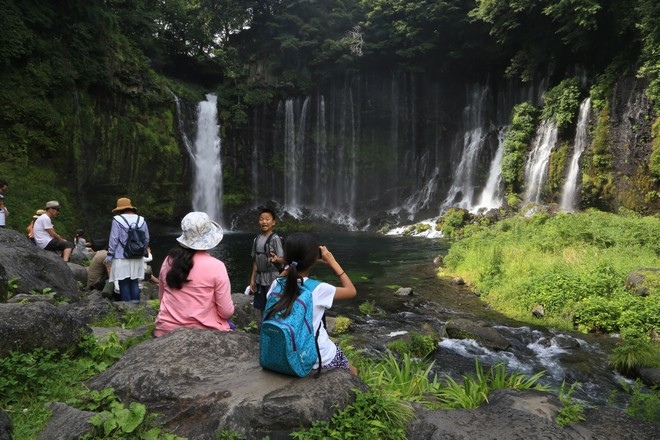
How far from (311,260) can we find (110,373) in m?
1.81

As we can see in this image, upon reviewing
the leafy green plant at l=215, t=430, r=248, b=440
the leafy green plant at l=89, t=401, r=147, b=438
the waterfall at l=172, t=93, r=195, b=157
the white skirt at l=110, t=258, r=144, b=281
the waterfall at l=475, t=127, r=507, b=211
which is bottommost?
the leafy green plant at l=215, t=430, r=248, b=440

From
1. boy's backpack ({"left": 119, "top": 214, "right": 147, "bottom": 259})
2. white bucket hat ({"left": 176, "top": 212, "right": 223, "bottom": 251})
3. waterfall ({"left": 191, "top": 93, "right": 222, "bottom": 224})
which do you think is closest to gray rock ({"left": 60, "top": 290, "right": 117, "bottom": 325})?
boy's backpack ({"left": 119, "top": 214, "right": 147, "bottom": 259})

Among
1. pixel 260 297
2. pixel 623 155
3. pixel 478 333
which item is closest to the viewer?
pixel 260 297

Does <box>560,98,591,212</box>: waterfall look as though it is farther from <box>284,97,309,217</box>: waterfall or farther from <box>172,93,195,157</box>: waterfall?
<box>172,93,195,157</box>: waterfall

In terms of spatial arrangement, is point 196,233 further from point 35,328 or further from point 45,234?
point 45,234

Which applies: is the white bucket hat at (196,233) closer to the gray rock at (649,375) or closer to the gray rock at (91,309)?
the gray rock at (91,309)

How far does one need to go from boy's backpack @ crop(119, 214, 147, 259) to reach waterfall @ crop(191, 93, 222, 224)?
24827mm

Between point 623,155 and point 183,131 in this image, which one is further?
point 183,131

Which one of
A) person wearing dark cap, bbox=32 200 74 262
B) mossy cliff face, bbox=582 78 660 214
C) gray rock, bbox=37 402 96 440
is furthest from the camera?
mossy cliff face, bbox=582 78 660 214

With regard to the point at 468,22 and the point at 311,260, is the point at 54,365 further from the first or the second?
the point at 468,22

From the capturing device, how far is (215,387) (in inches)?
121

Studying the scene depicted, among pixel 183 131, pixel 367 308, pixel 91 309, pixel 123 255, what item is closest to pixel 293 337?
pixel 91 309

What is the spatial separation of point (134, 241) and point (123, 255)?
31 centimetres

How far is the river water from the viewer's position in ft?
21.8
